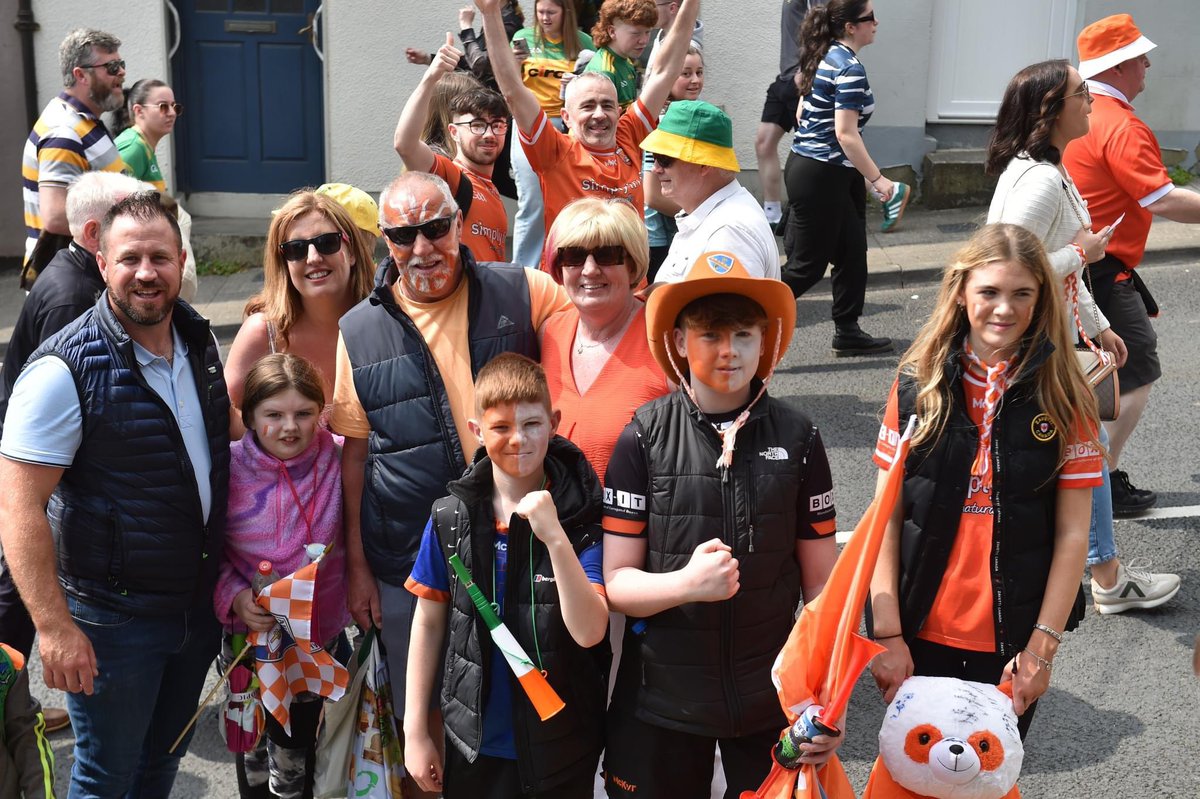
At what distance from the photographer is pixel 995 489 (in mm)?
3289

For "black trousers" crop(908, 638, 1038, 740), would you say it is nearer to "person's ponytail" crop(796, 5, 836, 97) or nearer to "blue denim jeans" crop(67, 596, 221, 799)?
"blue denim jeans" crop(67, 596, 221, 799)

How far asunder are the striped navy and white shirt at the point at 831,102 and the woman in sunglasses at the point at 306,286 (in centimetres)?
443

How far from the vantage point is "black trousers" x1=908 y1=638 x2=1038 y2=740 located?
3379mm

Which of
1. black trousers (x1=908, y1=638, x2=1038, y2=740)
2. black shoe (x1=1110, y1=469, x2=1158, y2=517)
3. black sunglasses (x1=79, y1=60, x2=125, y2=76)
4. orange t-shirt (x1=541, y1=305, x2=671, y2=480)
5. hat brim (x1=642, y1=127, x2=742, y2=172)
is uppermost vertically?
black sunglasses (x1=79, y1=60, x2=125, y2=76)

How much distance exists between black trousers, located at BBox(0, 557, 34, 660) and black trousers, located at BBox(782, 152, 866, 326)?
523 cm

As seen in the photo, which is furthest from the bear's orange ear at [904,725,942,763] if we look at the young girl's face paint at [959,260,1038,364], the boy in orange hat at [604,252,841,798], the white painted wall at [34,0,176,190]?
the white painted wall at [34,0,176,190]

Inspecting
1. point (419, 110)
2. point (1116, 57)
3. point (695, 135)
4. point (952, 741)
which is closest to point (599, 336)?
point (695, 135)

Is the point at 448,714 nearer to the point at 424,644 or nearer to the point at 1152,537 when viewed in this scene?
the point at 424,644

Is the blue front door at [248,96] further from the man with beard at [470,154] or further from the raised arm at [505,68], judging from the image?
the raised arm at [505,68]

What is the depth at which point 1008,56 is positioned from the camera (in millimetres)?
11453

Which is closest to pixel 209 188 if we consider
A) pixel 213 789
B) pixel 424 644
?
pixel 213 789

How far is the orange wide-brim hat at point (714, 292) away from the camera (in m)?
3.25

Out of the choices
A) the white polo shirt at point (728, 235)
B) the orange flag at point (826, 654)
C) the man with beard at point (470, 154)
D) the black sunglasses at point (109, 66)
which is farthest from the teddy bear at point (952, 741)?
the black sunglasses at point (109, 66)

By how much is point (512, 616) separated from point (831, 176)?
18.0 ft
